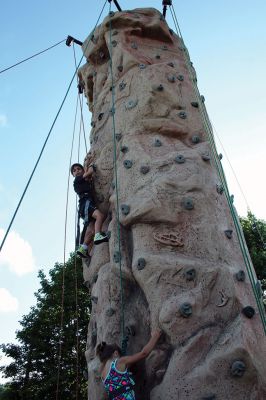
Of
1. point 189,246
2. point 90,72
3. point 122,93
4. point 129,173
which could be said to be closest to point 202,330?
point 189,246

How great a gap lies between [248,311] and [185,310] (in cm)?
53

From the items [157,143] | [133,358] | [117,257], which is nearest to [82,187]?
[157,143]

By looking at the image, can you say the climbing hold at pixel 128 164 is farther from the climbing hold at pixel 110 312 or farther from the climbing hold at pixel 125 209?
the climbing hold at pixel 110 312

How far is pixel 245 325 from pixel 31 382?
365 inches

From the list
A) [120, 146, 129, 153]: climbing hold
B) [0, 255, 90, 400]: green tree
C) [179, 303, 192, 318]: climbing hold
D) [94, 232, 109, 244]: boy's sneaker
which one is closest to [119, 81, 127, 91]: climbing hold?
[120, 146, 129, 153]: climbing hold

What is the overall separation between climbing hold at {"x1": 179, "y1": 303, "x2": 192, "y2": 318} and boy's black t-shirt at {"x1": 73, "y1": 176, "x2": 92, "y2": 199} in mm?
2312

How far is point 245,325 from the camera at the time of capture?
9.21ft

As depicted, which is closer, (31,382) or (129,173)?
(129,173)

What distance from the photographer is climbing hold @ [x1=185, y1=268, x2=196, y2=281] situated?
3.22m

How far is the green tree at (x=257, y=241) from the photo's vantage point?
9.42 m

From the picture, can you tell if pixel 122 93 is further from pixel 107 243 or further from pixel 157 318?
pixel 157 318

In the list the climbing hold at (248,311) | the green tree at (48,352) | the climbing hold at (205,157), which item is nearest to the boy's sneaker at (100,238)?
the climbing hold at (205,157)

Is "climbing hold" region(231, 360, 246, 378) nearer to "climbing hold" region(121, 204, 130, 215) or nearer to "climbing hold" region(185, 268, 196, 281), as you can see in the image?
"climbing hold" region(185, 268, 196, 281)

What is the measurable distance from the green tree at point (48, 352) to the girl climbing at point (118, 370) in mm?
6992
